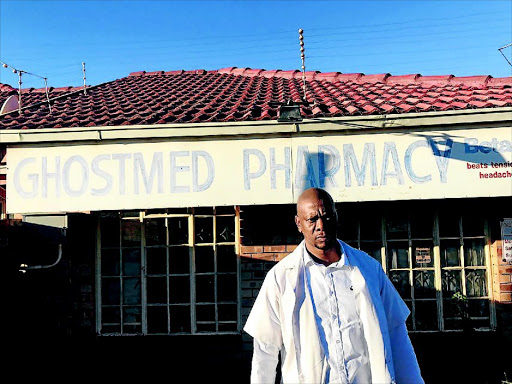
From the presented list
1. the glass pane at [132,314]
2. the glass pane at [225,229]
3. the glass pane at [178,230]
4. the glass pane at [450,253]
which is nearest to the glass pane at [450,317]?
the glass pane at [450,253]

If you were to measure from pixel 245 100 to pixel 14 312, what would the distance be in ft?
12.8

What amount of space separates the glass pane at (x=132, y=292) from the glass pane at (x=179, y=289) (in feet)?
1.28

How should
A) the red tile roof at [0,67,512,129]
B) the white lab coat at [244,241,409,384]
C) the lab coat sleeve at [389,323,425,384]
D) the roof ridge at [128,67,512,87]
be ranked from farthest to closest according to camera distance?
the roof ridge at [128,67,512,87] → the red tile roof at [0,67,512,129] → the lab coat sleeve at [389,323,425,384] → the white lab coat at [244,241,409,384]

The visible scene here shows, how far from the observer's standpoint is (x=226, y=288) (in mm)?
6051

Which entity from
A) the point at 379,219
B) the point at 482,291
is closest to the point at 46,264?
the point at 379,219

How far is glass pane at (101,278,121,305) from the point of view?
20.1 ft

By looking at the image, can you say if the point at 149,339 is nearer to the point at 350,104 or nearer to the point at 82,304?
the point at 82,304

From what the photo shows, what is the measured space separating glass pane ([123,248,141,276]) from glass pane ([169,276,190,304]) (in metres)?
0.43

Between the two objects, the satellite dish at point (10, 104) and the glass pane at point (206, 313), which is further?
the glass pane at point (206, 313)

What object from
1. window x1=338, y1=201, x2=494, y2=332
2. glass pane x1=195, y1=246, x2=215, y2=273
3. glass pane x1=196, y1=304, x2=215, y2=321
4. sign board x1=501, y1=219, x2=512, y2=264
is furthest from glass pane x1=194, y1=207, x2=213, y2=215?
sign board x1=501, y1=219, x2=512, y2=264

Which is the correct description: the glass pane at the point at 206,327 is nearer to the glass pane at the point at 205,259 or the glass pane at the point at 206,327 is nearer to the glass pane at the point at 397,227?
the glass pane at the point at 205,259

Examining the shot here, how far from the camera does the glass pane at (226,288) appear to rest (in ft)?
19.8

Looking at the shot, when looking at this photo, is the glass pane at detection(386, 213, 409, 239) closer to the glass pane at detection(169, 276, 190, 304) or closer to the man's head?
the glass pane at detection(169, 276, 190, 304)

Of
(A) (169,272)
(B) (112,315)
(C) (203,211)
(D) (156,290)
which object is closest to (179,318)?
(D) (156,290)
